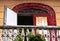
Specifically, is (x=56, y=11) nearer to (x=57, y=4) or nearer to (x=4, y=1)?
(x=57, y=4)

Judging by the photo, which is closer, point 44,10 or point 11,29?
point 11,29

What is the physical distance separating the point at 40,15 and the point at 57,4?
740 mm

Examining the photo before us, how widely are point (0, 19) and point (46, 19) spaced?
161 centimetres

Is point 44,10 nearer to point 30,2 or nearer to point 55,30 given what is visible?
point 30,2

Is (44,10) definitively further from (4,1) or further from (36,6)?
(4,1)

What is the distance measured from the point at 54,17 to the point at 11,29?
2734 mm

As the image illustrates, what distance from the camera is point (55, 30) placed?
390 centimetres

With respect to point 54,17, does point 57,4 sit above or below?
above

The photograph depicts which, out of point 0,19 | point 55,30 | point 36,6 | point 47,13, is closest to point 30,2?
point 36,6

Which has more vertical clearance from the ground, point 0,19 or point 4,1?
point 4,1

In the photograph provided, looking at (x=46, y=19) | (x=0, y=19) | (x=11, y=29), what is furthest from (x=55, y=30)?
(x=0, y=19)

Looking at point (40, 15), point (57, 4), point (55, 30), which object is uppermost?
point (57, 4)

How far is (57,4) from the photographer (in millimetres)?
6371

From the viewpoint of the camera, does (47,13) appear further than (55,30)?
Yes
